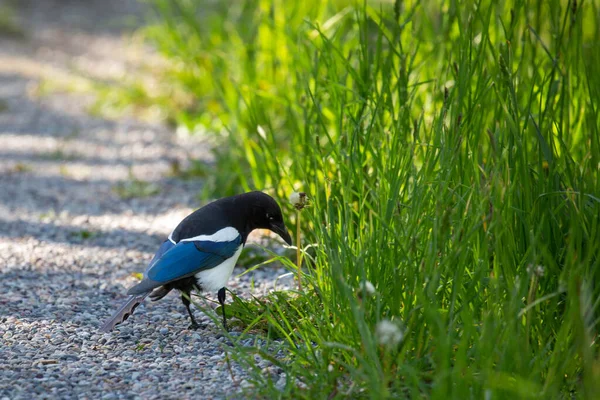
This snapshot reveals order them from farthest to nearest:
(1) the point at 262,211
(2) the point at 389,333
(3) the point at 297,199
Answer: (1) the point at 262,211 < (3) the point at 297,199 < (2) the point at 389,333

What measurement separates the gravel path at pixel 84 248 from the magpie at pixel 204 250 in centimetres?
14

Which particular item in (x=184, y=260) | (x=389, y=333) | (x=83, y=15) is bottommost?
(x=83, y=15)

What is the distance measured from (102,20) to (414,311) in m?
9.34

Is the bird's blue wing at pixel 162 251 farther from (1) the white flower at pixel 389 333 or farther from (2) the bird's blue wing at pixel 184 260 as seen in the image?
(1) the white flower at pixel 389 333

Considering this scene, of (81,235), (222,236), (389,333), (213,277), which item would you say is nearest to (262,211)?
(222,236)

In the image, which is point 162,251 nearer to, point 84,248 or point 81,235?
point 84,248

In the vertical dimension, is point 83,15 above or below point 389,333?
below

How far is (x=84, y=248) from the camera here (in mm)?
4145

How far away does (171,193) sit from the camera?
5047 mm

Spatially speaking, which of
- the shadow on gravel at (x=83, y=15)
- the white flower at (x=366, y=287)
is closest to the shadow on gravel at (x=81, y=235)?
the white flower at (x=366, y=287)

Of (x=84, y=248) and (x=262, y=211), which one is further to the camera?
(x=84, y=248)

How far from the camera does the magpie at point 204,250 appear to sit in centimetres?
A: 308

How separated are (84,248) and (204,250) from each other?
1131 mm

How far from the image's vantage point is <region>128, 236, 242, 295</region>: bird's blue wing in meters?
3.06
